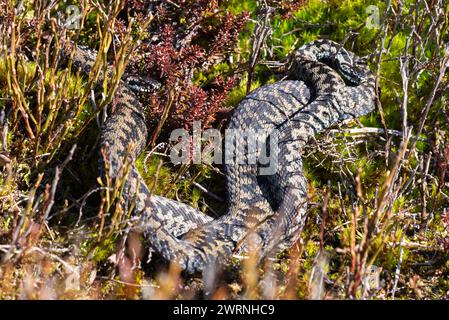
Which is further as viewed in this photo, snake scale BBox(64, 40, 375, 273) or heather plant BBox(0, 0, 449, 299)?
snake scale BBox(64, 40, 375, 273)

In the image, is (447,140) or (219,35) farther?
(219,35)

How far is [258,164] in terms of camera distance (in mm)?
6531

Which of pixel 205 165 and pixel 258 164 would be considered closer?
pixel 205 165

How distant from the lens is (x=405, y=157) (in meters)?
6.24

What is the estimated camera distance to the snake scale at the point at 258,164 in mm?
5430

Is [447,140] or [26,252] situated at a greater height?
[447,140]

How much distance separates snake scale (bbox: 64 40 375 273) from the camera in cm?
543

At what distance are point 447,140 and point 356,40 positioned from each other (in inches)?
84.4

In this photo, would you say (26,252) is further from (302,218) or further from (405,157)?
(405,157)

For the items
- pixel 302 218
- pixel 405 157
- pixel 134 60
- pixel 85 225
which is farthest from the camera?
pixel 134 60

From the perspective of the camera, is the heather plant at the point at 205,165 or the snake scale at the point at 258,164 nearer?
the heather plant at the point at 205,165
